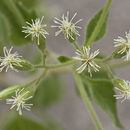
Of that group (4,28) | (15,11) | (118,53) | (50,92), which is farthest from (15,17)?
(50,92)

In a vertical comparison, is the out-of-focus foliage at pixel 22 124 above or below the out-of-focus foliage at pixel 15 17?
below

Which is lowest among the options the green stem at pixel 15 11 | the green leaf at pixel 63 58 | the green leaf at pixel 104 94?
the green leaf at pixel 104 94

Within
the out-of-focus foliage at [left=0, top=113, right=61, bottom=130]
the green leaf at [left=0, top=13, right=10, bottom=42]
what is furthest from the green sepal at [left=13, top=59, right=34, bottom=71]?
the out-of-focus foliage at [left=0, top=113, right=61, bottom=130]

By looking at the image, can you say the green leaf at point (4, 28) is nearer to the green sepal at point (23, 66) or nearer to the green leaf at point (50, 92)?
the green sepal at point (23, 66)

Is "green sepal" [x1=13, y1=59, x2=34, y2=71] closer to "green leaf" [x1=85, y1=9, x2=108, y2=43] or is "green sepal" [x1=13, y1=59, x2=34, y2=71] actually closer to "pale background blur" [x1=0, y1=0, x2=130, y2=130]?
"green leaf" [x1=85, y1=9, x2=108, y2=43]

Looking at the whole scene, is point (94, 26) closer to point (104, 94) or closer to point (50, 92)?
point (104, 94)

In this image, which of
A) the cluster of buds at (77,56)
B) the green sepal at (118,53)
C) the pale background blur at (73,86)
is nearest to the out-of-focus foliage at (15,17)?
the cluster of buds at (77,56)

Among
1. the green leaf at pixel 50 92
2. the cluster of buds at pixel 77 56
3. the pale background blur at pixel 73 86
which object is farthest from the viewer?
the pale background blur at pixel 73 86

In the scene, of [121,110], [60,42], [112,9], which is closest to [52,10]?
[60,42]

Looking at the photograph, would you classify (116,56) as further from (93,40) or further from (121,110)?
(121,110)
